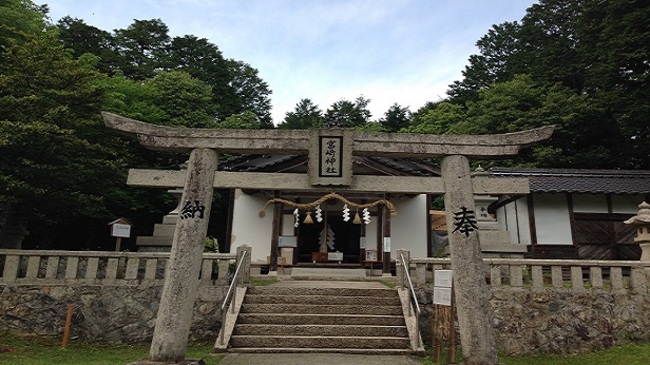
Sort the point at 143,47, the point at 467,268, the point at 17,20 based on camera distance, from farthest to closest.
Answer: the point at 143,47 → the point at 17,20 → the point at 467,268

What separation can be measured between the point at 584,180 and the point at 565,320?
10.4 metres

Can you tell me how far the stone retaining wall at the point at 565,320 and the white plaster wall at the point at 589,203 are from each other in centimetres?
770

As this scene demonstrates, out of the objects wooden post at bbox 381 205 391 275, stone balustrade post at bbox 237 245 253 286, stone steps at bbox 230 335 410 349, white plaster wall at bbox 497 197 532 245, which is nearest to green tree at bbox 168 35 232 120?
wooden post at bbox 381 205 391 275

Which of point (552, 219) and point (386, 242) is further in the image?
point (552, 219)

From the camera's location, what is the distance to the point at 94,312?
9.75m

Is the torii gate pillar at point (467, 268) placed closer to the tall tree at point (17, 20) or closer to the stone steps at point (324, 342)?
the stone steps at point (324, 342)

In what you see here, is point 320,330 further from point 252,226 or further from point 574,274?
point 252,226

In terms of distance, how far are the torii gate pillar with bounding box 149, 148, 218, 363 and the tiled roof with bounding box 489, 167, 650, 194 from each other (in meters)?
13.8

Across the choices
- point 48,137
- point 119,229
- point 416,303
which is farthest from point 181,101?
point 416,303

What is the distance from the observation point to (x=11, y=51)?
1212 centimetres

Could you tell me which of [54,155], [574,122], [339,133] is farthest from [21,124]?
[574,122]

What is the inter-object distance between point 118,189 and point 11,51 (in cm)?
935

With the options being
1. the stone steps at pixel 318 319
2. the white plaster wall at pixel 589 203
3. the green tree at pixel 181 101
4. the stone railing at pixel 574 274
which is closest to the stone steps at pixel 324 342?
the stone steps at pixel 318 319

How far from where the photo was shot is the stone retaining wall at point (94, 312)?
9.59 metres
